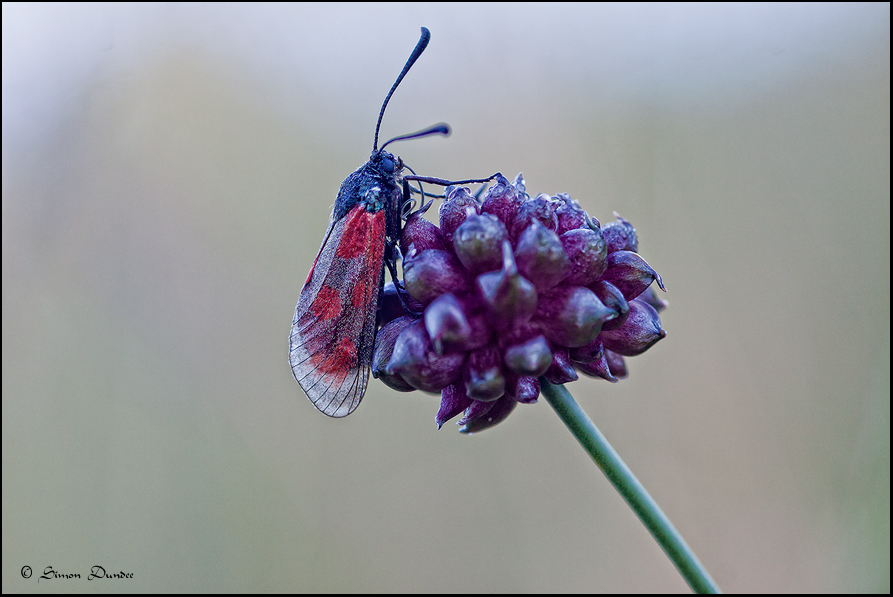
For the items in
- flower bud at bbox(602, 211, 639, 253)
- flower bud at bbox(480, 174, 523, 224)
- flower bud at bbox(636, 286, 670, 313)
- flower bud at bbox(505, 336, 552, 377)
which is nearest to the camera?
flower bud at bbox(505, 336, 552, 377)

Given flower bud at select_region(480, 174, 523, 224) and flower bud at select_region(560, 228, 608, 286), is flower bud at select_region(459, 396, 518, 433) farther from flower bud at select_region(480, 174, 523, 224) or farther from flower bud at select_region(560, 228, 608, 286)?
flower bud at select_region(480, 174, 523, 224)

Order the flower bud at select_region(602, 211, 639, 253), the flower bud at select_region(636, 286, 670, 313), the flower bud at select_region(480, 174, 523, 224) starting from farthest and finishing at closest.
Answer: the flower bud at select_region(636, 286, 670, 313) → the flower bud at select_region(602, 211, 639, 253) → the flower bud at select_region(480, 174, 523, 224)

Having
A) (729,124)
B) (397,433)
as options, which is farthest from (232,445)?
(729,124)

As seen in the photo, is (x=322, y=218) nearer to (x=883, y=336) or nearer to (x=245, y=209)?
(x=245, y=209)

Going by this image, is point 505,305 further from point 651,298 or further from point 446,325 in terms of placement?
point 651,298

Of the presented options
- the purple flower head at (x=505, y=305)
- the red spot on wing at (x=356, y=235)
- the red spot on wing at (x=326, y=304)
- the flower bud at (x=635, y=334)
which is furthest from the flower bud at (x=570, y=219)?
the red spot on wing at (x=326, y=304)

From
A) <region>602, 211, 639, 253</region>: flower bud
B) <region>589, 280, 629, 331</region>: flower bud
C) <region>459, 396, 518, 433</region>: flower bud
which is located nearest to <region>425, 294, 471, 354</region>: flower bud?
<region>459, 396, 518, 433</region>: flower bud

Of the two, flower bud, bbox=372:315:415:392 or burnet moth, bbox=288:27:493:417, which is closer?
flower bud, bbox=372:315:415:392
